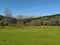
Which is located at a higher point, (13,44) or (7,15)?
(7,15)

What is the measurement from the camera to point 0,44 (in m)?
18.5

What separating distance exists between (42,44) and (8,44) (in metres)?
4.73

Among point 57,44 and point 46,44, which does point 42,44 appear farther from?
point 57,44

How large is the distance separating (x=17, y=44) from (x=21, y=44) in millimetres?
555

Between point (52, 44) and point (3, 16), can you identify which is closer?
point (52, 44)

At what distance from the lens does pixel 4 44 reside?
61.5 feet

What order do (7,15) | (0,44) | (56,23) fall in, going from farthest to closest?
(7,15) → (56,23) → (0,44)

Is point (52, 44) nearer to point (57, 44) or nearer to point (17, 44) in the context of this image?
point (57, 44)

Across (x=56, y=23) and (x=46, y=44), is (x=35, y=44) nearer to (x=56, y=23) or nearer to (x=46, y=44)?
(x=46, y=44)

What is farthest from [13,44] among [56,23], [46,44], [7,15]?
[7,15]

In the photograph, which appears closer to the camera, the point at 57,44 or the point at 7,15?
the point at 57,44

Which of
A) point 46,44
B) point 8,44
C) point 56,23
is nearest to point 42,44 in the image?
point 46,44

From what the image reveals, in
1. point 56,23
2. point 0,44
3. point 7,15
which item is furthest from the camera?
point 7,15

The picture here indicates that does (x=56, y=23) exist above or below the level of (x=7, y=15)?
below
